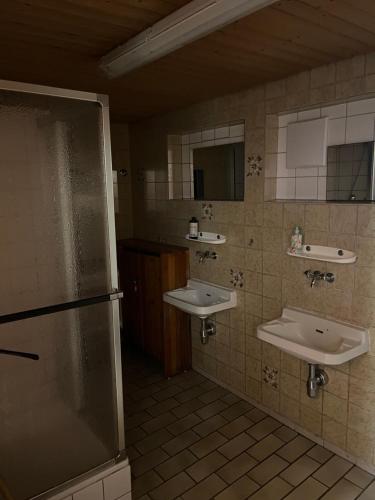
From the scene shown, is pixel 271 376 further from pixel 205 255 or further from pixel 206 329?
pixel 205 255

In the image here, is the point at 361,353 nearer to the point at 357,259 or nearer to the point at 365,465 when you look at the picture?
the point at 357,259

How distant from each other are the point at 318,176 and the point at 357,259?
0.61 metres

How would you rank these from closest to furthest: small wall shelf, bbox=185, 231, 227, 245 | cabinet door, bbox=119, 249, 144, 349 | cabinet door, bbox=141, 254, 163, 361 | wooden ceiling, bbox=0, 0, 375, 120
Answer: wooden ceiling, bbox=0, 0, 375, 120 < small wall shelf, bbox=185, 231, 227, 245 < cabinet door, bbox=141, 254, 163, 361 < cabinet door, bbox=119, 249, 144, 349

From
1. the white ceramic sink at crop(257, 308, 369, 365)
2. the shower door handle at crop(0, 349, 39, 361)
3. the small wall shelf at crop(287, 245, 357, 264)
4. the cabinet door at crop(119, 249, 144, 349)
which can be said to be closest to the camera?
the shower door handle at crop(0, 349, 39, 361)

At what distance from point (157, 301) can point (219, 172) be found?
1.21m

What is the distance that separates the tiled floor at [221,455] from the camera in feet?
6.86

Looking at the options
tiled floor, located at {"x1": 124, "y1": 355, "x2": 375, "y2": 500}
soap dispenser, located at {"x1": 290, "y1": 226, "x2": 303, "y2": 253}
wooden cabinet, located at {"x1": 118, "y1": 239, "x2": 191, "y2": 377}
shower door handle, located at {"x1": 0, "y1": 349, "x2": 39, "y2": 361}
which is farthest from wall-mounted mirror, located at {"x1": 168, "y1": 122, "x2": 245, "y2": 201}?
shower door handle, located at {"x1": 0, "y1": 349, "x2": 39, "y2": 361}

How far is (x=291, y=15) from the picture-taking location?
1.49 metres

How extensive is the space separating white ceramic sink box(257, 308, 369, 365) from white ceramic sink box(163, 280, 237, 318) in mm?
477

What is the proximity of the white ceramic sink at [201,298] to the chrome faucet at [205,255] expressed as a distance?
192 millimetres

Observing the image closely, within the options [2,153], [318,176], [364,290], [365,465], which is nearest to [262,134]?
[318,176]

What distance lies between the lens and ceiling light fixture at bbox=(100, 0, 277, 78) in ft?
4.22

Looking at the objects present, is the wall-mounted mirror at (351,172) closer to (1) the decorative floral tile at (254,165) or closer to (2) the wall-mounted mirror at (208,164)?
(1) the decorative floral tile at (254,165)

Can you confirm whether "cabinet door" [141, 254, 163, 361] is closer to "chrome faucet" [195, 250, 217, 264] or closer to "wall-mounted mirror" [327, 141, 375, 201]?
"chrome faucet" [195, 250, 217, 264]
